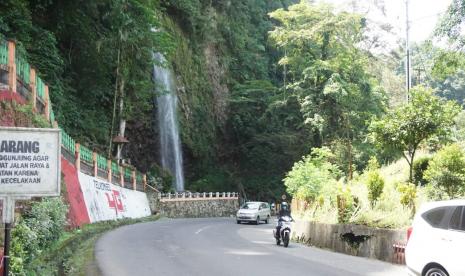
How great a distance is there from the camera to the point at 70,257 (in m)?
11.6

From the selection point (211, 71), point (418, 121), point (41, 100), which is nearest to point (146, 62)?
point (41, 100)

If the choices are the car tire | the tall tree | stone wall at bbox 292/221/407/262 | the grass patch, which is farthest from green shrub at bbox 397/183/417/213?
the tall tree

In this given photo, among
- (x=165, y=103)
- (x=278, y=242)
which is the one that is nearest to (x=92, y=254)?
(x=278, y=242)

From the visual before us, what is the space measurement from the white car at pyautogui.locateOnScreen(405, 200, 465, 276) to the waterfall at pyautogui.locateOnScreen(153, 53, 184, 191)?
35194 mm

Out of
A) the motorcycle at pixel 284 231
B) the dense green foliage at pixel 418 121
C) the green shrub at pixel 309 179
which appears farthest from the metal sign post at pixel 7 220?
the green shrub at pixel 309 179

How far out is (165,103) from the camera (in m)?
43.0

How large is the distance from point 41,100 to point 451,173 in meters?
14.5

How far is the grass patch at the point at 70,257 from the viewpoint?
9.27 metres

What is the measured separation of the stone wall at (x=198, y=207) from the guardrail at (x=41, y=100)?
17.4 ft

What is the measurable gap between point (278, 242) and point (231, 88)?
40.0 metres

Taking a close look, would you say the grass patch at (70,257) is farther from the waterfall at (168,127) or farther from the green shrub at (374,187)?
the waterfall at (168,127)

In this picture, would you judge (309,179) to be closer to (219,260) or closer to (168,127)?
(219,260)

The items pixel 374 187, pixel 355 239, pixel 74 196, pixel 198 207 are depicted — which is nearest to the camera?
pixel 355 239

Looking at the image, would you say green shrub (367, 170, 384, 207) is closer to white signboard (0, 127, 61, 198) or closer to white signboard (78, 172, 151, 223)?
white signboard (0, 127, 61, 198)
